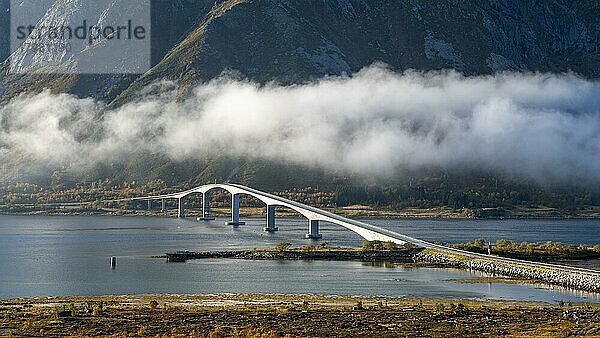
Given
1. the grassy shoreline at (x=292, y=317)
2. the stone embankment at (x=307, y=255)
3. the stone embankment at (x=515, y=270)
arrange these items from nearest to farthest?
the grassy shoreline at (x=292, y=317) < the stone embankment at (x=515, y=270) < the stone embankment at (x=307, y=255)

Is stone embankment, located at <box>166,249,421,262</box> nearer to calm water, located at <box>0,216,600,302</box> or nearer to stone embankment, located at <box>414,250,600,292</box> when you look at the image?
stone embankment, located at <box>414,250,600,292</box>

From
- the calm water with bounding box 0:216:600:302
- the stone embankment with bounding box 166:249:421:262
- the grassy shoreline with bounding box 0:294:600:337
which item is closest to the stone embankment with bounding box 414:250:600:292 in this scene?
the calm water with bounding box 0:216:600:302

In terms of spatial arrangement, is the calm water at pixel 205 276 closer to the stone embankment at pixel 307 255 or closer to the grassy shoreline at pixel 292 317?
the stone embankment at pixel 307 255

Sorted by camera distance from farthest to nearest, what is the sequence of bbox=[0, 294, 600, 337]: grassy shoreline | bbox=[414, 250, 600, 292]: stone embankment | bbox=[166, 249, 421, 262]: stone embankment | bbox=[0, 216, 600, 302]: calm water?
bbox=[166, 249, 421, 262]: stone embankment → bbox=[414, 250, 600, 292]: stone embankment → bbox=[0, 216, 600, 302]: calm water → bbox=[0, 294, 600, 337]: grassy shoreline

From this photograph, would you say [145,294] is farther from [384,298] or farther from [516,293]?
[516,293]

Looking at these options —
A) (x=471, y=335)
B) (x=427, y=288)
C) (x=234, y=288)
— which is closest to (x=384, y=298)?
(x=427, y=288)

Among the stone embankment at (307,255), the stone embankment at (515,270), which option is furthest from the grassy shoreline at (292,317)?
the stone embankment at (307,255)
